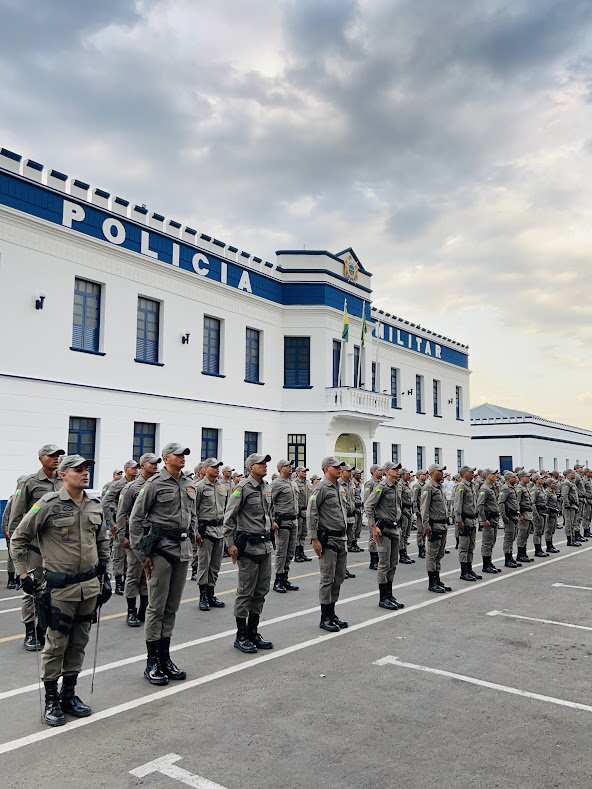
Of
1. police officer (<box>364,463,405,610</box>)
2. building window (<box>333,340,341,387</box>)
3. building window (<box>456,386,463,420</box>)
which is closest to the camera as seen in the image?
police officer (<box>364,463,405,610</box>)

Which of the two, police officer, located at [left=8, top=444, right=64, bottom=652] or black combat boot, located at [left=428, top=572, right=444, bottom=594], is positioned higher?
police officer, located at [left=8, top=444, right=64, bottom=652]

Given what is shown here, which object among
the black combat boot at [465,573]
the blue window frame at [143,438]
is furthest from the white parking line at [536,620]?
the blue window frame at [143,438]

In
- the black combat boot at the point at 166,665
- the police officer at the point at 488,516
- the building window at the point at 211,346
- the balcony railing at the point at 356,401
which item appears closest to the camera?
the black combat boot at the point at 166,665

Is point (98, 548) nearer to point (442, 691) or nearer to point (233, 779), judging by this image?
point (233, 779)

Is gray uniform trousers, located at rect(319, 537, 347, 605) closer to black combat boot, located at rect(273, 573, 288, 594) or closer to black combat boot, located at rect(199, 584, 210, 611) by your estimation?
black combat boot, located at rect(199, 584, 210, 611)

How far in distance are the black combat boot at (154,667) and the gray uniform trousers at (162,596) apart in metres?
0.07

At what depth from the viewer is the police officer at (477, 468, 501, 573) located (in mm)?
12023

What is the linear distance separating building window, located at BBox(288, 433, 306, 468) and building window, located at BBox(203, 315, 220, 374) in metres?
4.53

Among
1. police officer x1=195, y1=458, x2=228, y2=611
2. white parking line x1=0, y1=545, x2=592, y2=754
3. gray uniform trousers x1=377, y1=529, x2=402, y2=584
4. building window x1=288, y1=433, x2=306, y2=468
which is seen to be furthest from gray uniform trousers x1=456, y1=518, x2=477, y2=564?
building window x1=288, y1=433, x2=306, y2=468

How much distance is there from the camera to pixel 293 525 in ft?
36.3

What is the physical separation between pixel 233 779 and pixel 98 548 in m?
2.27

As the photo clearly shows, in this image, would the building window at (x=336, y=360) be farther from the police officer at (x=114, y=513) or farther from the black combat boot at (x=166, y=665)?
the black combat boot at (x=166, y=665)

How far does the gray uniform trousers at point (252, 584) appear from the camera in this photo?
6766 millimetres

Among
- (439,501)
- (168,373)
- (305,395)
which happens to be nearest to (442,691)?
(439,501)
